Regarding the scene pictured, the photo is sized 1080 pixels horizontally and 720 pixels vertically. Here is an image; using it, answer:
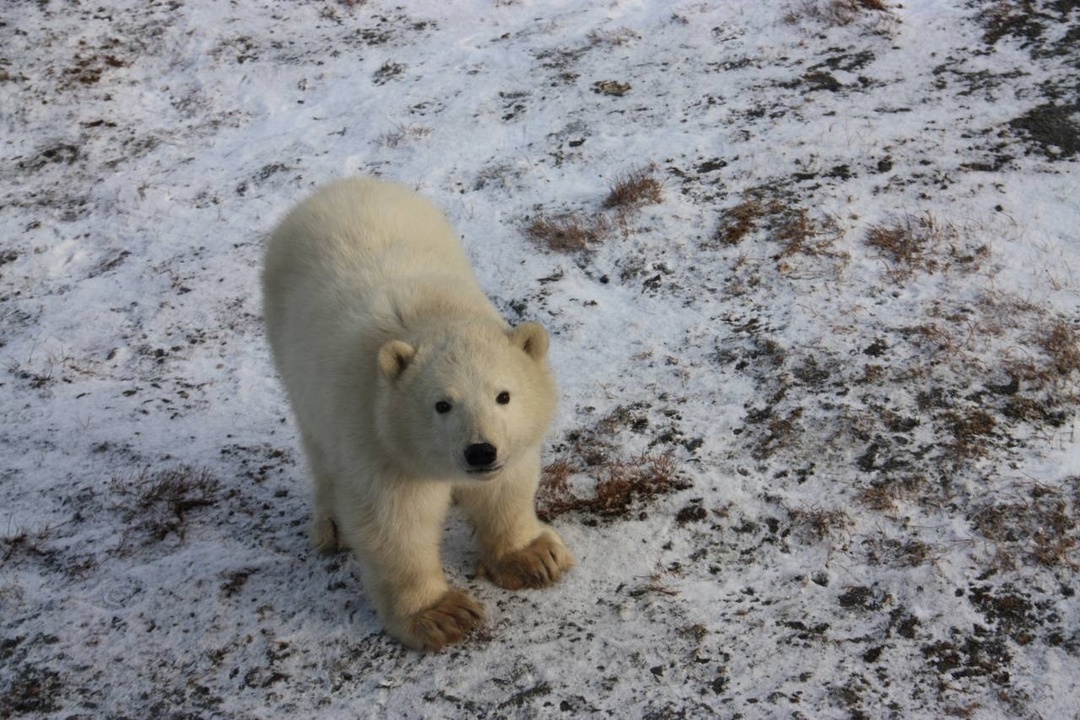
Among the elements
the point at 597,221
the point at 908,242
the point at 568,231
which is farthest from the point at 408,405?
the point at 908,242

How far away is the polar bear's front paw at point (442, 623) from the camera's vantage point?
4.06m

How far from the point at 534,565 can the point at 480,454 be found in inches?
41.9

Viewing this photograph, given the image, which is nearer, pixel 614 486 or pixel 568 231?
pixel 614 486

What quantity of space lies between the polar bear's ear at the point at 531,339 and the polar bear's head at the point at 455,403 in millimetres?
44

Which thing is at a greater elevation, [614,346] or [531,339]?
[531,339]

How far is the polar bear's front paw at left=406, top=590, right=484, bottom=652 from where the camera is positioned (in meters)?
4.06

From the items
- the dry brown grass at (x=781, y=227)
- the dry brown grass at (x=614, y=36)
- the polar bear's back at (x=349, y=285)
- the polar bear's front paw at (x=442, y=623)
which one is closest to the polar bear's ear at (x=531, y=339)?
the polar bear's back at (x=349, y=285)

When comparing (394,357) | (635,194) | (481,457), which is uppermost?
(394,357)

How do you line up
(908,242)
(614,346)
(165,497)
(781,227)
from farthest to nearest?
(781,227) < (908,242) < (614,346) < (165,497)

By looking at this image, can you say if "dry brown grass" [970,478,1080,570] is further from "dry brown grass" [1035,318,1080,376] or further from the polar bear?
the polar bear

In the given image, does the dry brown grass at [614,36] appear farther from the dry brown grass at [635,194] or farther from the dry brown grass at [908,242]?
the dry brown grass at [908,242]

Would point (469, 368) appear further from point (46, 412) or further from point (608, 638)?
point (46, 412)

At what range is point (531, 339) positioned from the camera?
13.4 feet

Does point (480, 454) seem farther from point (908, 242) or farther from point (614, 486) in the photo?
point (908, 242)
